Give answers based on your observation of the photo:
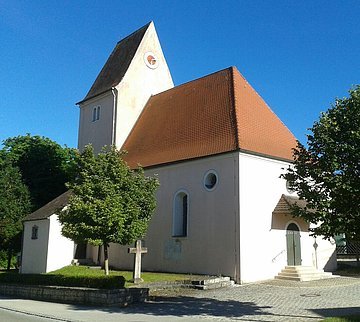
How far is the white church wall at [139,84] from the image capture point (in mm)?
31031

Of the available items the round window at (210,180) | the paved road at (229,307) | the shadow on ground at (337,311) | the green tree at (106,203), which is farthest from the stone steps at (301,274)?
the shadow on ground at (337,311)

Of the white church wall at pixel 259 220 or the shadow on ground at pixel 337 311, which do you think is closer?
the shadow on ground at pixel 337 311

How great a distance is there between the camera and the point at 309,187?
11.8 metres

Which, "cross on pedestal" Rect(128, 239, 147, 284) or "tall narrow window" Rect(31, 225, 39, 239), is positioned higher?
"tall narrow window" Rect(31, 225, 39, 239)

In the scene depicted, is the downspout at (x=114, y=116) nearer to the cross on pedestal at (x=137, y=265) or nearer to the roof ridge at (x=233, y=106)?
the roof ridge at (x=233, y=106)

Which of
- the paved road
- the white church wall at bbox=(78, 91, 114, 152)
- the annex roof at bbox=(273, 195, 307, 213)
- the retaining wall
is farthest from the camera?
the white church wall at bbox=(78, 91, 114, 152)

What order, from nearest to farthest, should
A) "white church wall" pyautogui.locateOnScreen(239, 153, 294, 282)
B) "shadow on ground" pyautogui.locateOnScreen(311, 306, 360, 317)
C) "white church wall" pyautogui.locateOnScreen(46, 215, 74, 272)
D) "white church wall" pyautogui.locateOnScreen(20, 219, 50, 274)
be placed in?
"shadow on ground" pyautogui.locateOnScreen(311, 306, 360, 317), "white church wall" pyautogui.locateOnScreen(239, 153, 294, 282), "white church wall" pyautogui.locateOnScreen(46, 215, 74, 272), "white church wall" pyautogui.locateOnScreen(20, 219, 50, 274)

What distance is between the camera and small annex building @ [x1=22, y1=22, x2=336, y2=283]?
21.0m

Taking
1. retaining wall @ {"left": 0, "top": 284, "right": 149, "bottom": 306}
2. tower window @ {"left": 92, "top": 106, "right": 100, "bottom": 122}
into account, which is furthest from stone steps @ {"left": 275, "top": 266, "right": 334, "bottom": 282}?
tower window @ {"left": 92, "top": 106, "right": 100, "bottom": 122}

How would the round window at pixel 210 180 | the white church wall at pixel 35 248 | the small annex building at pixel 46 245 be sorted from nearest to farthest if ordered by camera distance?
the round window at pixel 210 180, the small annex building at pixel 46 245, the white church wall at pixel 35 248

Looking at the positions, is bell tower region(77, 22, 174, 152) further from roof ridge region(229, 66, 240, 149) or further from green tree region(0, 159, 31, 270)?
roof ridge region(229, 66, 240, 149)

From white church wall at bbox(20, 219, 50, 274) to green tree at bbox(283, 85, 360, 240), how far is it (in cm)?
1991

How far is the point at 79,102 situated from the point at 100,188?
18.4 metres

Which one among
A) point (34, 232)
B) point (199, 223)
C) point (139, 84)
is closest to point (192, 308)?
point (199, 223)
